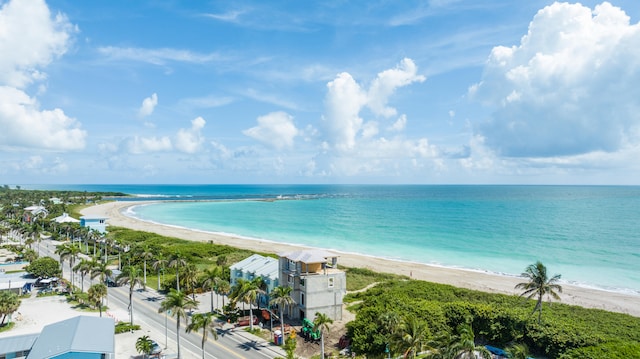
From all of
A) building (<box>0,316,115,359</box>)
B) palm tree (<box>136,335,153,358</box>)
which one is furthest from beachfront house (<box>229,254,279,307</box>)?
building (<box>0,316,115,359</box>)

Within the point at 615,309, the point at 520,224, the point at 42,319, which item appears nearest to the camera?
the point at 42,319

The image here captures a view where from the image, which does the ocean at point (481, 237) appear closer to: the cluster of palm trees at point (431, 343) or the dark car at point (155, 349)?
the cluster of palm trees at point (431, 343)

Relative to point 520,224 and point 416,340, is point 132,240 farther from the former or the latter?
point 520,224

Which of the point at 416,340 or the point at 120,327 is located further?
the point at 120,327

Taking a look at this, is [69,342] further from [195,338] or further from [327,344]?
[327,344]

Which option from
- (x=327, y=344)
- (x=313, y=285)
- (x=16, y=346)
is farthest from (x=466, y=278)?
(x=16, y=346)

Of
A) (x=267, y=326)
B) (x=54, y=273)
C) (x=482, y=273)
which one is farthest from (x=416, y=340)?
(x=54, y=273)
